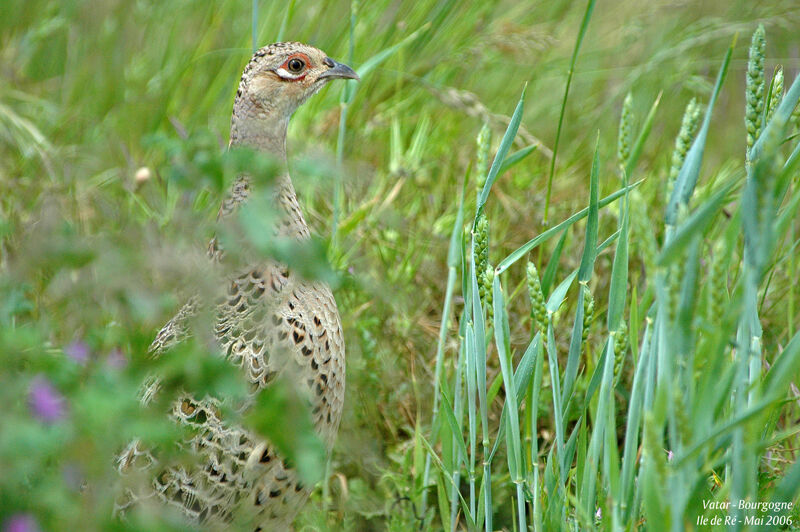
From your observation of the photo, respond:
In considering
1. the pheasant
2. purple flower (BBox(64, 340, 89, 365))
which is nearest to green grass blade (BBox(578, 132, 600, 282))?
the pheasant

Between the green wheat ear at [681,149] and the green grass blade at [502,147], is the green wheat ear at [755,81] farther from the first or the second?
the green grass blade at [502,147]

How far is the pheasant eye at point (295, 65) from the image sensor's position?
8.36 ft

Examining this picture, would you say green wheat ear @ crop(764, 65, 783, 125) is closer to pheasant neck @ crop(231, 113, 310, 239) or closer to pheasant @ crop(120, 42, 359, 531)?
pheasant @ crop(120, 42, 359, 531)

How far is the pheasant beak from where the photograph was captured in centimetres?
262

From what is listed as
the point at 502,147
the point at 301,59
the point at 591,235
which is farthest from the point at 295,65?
the point at 591,235

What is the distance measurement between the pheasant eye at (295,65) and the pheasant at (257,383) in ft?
1.30

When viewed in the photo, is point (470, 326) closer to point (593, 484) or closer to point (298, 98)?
point (593, 484)

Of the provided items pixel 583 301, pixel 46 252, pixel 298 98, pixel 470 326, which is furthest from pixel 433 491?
pixel 46 252

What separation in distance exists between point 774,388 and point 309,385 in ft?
3.78

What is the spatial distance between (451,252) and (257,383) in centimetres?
61

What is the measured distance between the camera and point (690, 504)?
139 centimetres

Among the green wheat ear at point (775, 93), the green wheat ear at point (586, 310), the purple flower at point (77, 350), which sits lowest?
the purple flower at point (77, 350)

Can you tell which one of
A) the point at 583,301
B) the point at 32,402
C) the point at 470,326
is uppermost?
the point at 583,301

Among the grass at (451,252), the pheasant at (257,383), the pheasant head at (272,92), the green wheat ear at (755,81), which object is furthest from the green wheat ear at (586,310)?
the pheasant head at (272,92)
